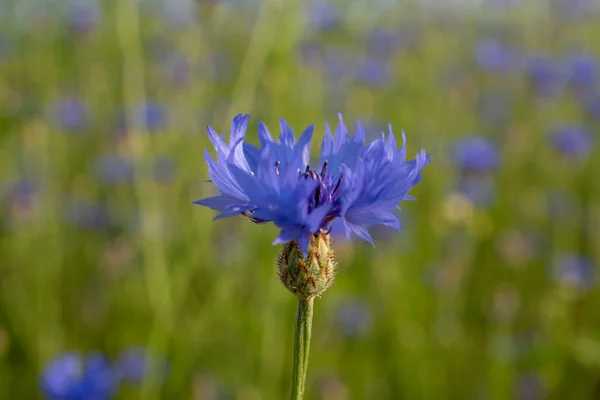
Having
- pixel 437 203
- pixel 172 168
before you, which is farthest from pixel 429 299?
pixel 172 168

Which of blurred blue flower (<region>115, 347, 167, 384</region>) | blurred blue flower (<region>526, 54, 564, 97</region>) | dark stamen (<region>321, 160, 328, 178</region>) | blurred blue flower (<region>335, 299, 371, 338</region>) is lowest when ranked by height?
blurred blue flower (<region>115, 347, 167, 384</region>)

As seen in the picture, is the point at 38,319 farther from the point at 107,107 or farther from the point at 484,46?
the point at 484,46

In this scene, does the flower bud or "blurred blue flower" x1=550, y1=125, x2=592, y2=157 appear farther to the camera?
"blurred blue flower" x1=550, y1=125, x2=592, y2=157

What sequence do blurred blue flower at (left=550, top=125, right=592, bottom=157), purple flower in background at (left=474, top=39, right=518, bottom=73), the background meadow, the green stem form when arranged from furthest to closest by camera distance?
purple flower in background at (left=474, top=39, right=518, bottom=73)
blurred blue flower at (left=550, top=125, right=592, bottom=157)
the background meadow
the green stem

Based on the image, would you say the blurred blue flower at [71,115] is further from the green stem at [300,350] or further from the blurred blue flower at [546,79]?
the green stem at [300,350]

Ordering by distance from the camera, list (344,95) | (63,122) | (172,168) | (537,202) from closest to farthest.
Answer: (172,168) → (537,202) → (63,122) → (344,95)

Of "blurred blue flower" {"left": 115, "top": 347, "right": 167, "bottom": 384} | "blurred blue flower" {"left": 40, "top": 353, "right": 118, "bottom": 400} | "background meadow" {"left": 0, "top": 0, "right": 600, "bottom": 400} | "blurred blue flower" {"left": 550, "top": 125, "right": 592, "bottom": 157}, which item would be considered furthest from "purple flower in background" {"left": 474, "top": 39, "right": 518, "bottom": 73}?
"blurred blue flower" {"left": 40, "top": 353, "right": 118, "bottom": 400}

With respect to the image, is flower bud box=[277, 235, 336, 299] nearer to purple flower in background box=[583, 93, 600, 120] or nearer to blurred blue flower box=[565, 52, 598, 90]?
blurred blue flower box=[565, 52, 598, 90]
